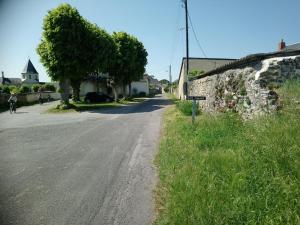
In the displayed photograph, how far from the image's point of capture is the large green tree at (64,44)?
2436 cm

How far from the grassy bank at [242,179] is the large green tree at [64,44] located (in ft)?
64.9

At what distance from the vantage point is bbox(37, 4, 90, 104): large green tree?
2436 centimetres

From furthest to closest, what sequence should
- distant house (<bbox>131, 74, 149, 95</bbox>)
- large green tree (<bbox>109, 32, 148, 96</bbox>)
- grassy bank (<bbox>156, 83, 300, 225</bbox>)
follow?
distant house (<bbox>131, 74, 149, 95</bbox>) → large green tree (<bbox>109, 32, 148, 96</bbox>) → grassy bank (<bbox>156, 83, 300, 225</bbox>)

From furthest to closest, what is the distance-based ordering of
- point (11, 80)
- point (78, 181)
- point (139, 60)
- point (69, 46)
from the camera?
point (11, 80)
point (139, 60)
point (69, 46)
point (78, 181)

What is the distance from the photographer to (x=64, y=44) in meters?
24.5

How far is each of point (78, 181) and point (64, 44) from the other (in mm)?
20579

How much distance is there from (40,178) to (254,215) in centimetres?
453

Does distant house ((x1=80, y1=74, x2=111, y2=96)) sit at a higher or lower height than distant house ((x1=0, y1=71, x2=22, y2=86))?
lower

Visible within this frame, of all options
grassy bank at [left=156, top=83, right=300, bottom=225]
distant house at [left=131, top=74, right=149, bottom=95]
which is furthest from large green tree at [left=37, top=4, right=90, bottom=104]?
distant house at [left=131, top=74, right=149, bottom=95]

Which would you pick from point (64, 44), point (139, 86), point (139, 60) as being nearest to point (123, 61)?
point (139, 60)

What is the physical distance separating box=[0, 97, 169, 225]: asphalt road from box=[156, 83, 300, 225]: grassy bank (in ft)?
1.59

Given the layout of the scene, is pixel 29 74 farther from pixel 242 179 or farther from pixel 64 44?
pixel 242 179

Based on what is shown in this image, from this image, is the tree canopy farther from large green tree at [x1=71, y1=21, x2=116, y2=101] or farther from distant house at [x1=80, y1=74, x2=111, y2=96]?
distant house at [x1=80, y1=74, x2=111, y2=96]

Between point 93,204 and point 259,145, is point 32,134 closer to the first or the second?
point 93,204
